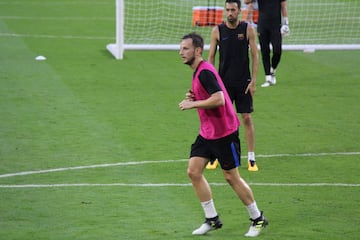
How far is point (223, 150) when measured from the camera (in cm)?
970

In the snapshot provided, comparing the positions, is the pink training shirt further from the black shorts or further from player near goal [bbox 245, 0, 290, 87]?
player near goal [bbox 245, 0, 290, 87]

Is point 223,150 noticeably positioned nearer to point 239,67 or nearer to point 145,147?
point 239,67

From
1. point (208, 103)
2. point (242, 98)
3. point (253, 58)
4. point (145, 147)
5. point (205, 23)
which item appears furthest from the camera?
point (205, 23)

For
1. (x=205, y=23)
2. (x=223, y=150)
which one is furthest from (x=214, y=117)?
(x=205, y=23)

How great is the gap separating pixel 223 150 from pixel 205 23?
17.8m

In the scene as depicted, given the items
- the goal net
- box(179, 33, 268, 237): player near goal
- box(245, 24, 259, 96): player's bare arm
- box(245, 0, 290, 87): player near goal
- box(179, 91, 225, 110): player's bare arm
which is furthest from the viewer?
the goal net

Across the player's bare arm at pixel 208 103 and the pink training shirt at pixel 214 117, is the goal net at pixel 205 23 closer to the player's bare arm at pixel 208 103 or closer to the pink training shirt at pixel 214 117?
the pink training shirt at pixel 214 117

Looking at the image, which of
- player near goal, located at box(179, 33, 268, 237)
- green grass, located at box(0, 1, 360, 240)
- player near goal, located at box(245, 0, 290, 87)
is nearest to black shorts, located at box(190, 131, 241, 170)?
player near goal, located at box(179, 33, 268, 237)

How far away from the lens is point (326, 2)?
31.0 metres

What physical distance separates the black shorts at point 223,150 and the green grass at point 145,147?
835 millimetres

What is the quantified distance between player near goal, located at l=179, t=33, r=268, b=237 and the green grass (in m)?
0.28

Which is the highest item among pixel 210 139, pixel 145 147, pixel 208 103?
pixel 208 103

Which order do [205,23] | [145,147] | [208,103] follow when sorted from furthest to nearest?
[205,23]
[145,147]
[208,103]

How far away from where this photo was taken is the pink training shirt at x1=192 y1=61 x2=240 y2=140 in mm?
9555
